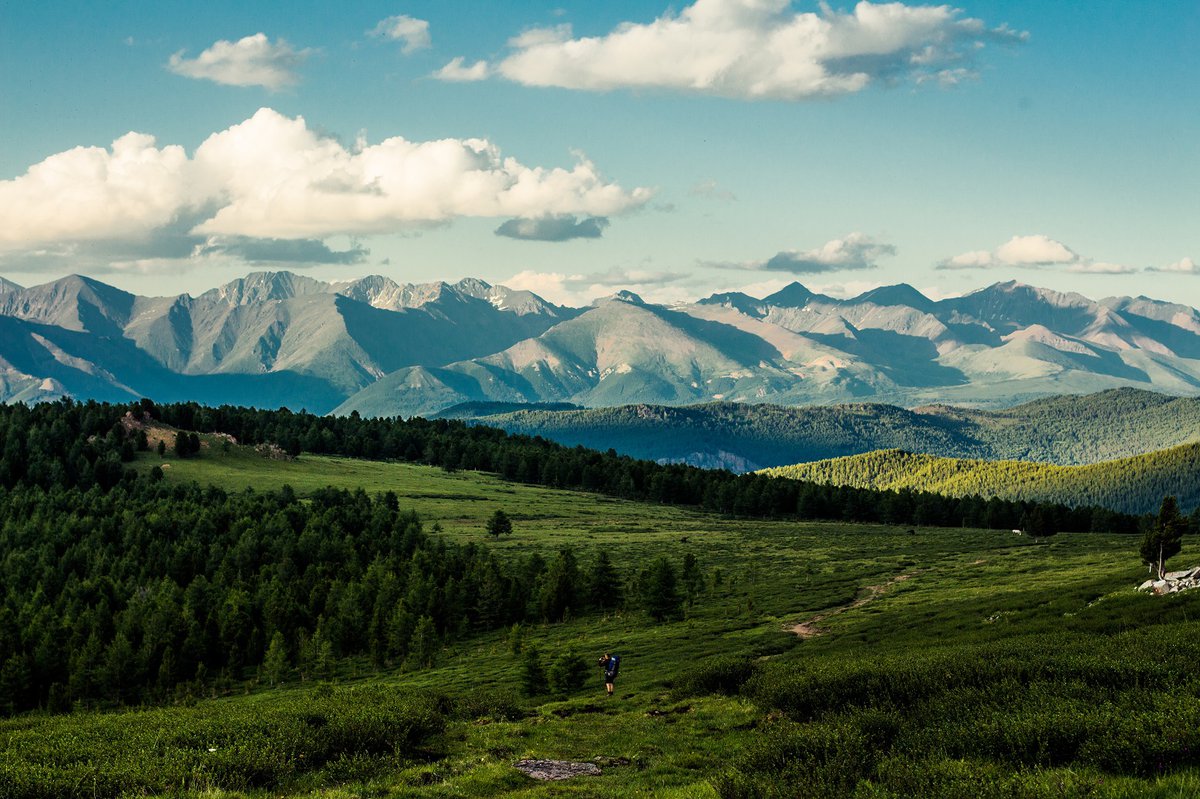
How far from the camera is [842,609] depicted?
86.6 m

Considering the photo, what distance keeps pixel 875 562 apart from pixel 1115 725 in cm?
11668

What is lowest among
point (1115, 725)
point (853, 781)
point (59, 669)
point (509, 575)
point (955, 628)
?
point (59, 669)

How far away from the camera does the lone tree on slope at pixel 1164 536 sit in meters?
78.8

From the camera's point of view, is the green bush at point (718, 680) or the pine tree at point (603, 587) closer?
the green bush at point (718, 680)

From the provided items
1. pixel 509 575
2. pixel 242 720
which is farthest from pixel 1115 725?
pixel 509 575

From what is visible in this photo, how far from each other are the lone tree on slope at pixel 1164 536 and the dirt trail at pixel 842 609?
26.7 metres

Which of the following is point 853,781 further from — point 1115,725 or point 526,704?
point 526,704

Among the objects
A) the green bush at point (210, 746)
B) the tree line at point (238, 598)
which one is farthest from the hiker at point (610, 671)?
the tree line at point (238, 598)

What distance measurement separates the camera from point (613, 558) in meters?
156

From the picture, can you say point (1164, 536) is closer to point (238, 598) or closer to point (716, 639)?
point (716, 639)

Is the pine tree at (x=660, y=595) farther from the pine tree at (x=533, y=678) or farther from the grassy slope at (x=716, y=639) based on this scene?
the pine tree at (x=533, y=678)

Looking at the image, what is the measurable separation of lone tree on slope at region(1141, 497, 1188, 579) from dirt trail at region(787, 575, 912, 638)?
26728 mm

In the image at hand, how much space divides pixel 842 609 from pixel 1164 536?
29.8 metres

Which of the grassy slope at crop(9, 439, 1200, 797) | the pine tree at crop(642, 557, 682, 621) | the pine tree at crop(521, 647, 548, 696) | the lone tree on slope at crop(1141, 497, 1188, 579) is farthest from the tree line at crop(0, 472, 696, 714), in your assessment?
the lone tree on slope at crop(1141, 497, 1188, 579)
